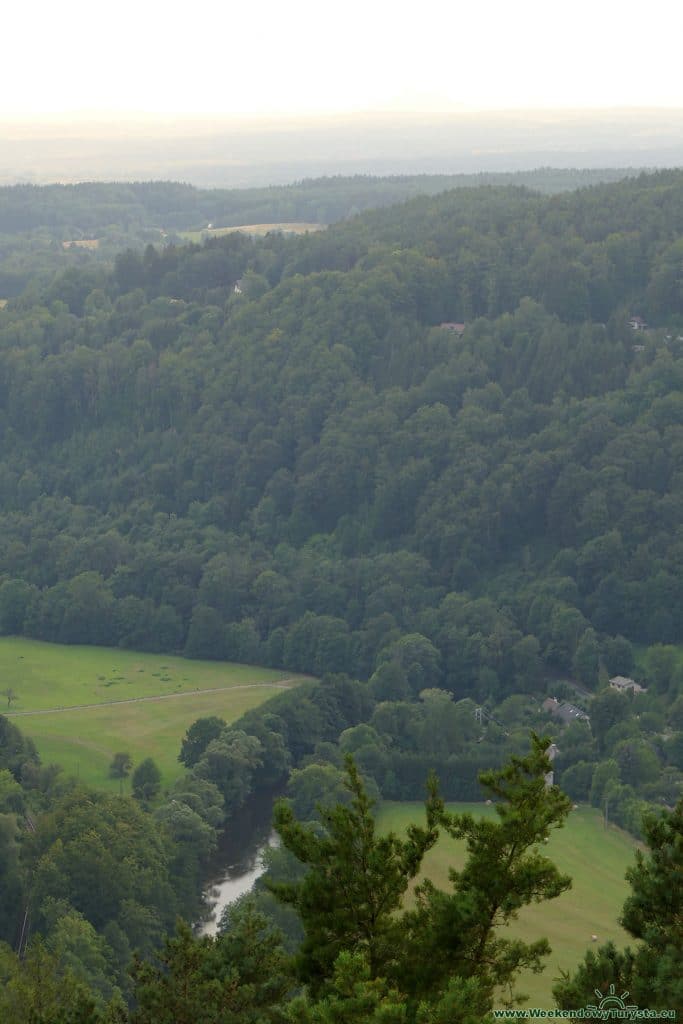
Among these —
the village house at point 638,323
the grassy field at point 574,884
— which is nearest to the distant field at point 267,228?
the village house at point 638,323

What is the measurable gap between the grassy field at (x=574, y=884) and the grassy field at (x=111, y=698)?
32.9ft

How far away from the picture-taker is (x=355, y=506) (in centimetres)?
7888

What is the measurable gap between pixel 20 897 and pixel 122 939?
2999 mm

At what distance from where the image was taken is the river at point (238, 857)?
43.5m

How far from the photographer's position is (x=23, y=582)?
7538cm

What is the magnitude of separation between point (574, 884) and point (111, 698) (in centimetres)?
2561

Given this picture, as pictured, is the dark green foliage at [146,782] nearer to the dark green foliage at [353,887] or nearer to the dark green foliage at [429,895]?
the dark green foliage at [353,887]

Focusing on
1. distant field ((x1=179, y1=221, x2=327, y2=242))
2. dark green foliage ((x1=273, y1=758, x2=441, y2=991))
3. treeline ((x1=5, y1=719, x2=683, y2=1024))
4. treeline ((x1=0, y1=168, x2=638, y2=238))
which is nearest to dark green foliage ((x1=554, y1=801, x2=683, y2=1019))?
treeline ((x1=5, y1=719, x2=683, y2=1024))

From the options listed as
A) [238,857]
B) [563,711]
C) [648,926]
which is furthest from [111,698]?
[648,926]

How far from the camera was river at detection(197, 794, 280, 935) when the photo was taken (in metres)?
43.5

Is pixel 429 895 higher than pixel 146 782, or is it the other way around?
pixel 429 895

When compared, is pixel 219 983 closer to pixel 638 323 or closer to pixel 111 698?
pixel 111 698

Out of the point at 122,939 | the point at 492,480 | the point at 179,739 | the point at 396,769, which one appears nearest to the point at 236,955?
the point at 122,939

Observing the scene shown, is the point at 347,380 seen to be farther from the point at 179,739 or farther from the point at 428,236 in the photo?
the point at 179,739
